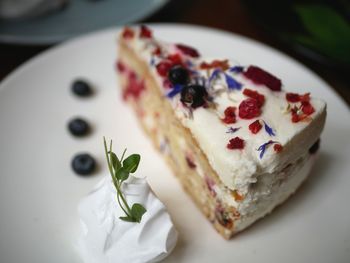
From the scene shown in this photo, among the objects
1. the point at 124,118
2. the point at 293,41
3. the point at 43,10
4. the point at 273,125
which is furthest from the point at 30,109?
the point at 293,41

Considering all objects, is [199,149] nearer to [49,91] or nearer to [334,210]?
[334,210]

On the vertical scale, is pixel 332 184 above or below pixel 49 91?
below

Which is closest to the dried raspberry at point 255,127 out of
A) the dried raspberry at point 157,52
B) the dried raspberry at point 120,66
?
the dried raspberry at point 157,52

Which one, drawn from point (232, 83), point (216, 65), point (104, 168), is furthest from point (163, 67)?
point (104, 168)

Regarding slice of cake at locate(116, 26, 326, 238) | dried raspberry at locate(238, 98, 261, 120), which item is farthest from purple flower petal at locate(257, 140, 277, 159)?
dried raspberry at locate(238, 98, 261, 120)

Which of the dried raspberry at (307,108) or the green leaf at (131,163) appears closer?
the green leaf at (131,163)

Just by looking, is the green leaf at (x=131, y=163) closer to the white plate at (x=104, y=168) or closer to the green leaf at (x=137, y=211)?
the green leaf at (x=137, y=211)
